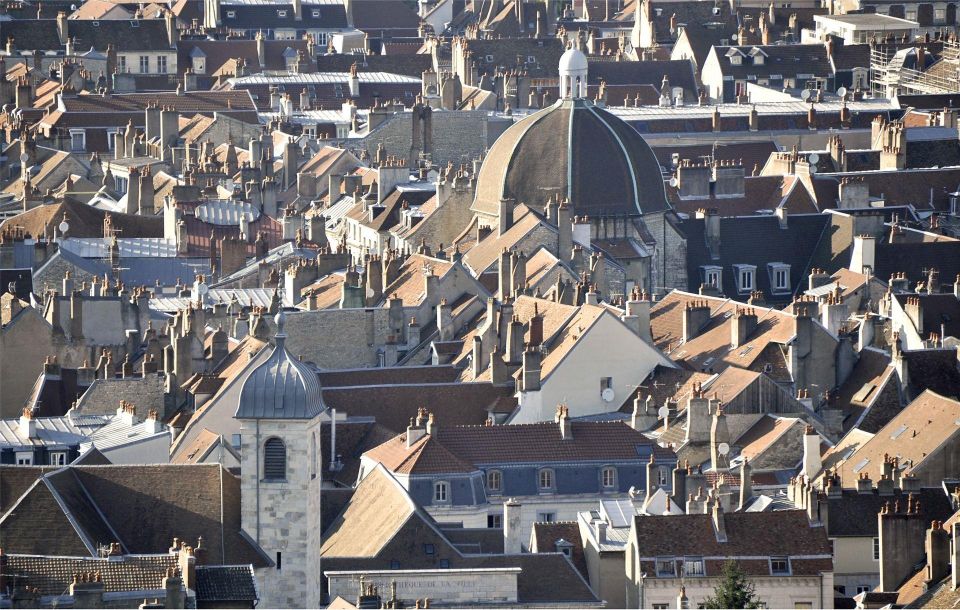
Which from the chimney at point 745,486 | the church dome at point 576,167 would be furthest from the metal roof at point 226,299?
the chimney at point 745,486

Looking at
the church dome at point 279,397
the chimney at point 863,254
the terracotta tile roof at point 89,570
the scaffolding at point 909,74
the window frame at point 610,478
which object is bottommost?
the scaffolding at point 909,74

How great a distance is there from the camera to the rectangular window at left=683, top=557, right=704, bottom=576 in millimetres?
80500

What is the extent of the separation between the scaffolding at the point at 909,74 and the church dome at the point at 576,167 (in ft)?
166

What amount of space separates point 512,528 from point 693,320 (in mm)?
25153

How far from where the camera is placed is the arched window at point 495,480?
90.7 m

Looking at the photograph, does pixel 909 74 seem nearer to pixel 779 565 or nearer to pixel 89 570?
→ pixel 779 565

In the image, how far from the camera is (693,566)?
8062 centimetres

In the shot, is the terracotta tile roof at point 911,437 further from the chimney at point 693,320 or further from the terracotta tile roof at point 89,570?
the terracotta tile roof at point 89,570

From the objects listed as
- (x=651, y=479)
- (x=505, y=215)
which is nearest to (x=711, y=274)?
(x=505, y=215)

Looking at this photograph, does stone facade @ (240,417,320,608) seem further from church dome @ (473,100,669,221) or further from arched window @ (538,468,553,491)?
church dome @ (473,100,669,221)

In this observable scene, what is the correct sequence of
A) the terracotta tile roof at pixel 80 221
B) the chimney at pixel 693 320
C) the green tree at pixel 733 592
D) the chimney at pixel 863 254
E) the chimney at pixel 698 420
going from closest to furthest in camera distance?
the green tree at pixel 733 592
the chimney at pixel 698 420
the chimney at pixel 693 320
the chimney at pixel 863 254
the terracotta tile roof at pixel 80 221

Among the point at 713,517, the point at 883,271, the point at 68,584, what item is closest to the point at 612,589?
the point at 713,517

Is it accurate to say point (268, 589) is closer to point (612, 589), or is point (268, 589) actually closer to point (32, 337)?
point (612, 589)

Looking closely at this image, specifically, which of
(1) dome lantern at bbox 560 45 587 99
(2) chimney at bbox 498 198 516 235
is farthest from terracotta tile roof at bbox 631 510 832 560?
(1) dome lantern at bbox 560 45 587 99
